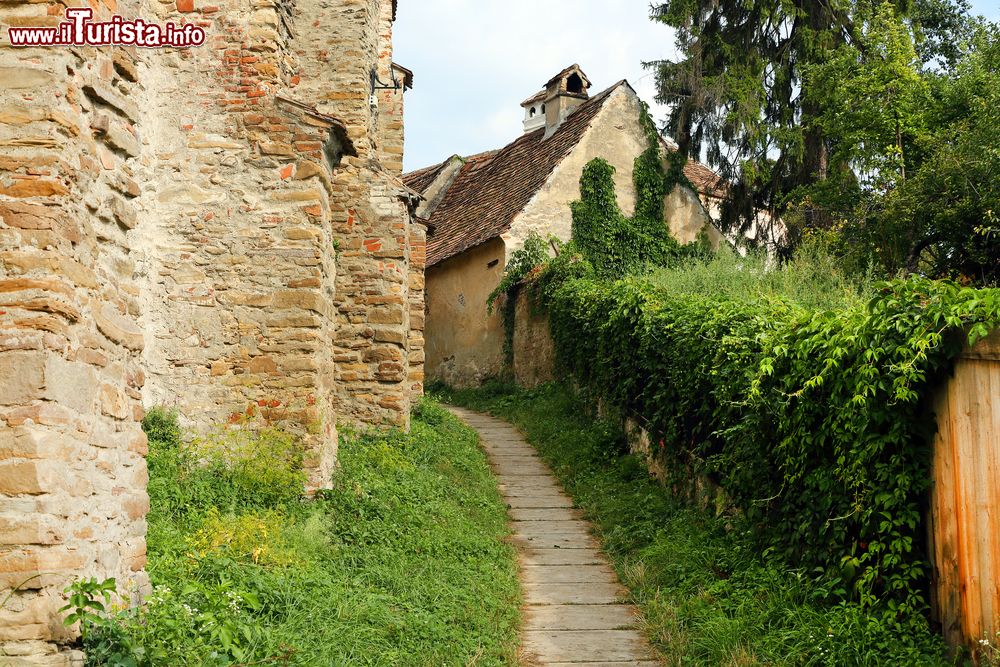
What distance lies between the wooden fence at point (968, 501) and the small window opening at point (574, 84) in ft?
63.8

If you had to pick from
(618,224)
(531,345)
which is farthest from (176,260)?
(618,224)

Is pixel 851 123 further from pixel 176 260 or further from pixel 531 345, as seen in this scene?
pixel 176 260

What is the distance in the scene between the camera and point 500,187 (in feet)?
79.6

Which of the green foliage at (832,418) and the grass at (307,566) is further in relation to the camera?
the green foliage at (832,418)

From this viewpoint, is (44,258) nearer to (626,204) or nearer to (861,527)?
(861,527)

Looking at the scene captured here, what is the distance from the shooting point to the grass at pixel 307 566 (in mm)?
5211

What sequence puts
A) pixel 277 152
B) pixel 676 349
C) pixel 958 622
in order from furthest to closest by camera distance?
pixel 676 349 < pixel 277 152 < pixel 958 622

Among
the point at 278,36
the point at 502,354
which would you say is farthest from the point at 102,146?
the point at 502,354

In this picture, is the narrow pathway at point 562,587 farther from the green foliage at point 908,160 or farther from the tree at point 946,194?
the green foliage at point 908,160

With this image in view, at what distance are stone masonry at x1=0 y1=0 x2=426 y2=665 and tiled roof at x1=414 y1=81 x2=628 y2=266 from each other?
6.52 metres

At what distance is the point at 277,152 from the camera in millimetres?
Result: 9070

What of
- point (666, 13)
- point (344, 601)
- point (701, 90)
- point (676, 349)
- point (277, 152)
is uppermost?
point (666, 13)

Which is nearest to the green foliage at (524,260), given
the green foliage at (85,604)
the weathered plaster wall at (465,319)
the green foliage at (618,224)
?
the weathered plaster wall at (465,319)

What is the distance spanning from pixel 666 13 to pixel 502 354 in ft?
30.8
